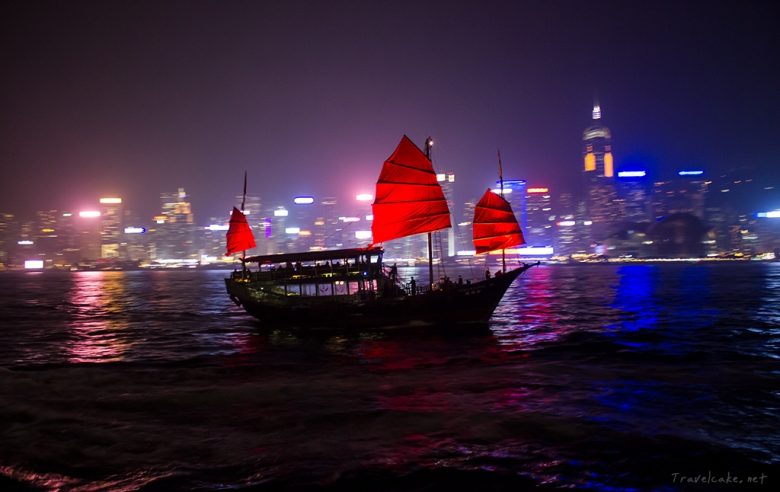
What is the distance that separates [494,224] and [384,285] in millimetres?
7756

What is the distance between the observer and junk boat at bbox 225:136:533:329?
23.9 meters

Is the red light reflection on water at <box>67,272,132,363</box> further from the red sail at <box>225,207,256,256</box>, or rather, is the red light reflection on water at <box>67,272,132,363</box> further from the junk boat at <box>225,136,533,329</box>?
the red sail at <box>225,207,256,256</box>

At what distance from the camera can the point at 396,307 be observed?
23.7m

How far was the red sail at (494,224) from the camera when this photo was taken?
2762cm

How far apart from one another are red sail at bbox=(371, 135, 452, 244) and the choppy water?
5.89 metres

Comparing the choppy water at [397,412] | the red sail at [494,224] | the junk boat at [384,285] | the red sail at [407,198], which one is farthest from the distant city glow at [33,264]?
the red sail at [494,224]

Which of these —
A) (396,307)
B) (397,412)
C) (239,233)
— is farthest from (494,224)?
(397,412)

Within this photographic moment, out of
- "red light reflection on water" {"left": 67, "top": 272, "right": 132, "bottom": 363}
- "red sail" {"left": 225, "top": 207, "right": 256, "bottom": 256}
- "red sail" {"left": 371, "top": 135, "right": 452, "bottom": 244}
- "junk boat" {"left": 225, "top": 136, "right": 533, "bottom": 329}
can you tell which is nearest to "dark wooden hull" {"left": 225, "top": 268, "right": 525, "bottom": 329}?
"junk boat" {"left": 225, "top": 136, "right": 533, "bottom": 329}

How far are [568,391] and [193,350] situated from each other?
15.4 m

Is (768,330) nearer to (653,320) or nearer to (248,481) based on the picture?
(653,320)

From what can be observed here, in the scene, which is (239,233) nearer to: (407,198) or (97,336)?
(97,336)

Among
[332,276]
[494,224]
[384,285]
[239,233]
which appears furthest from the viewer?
[239,233]

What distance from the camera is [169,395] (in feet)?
44.3

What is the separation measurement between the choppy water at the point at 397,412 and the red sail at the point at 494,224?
6407mm
